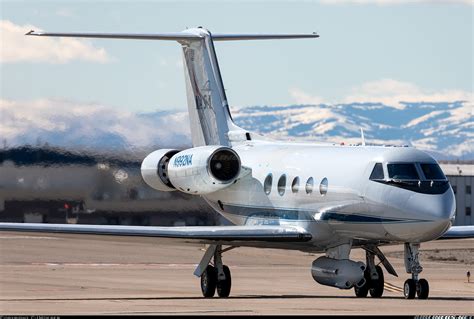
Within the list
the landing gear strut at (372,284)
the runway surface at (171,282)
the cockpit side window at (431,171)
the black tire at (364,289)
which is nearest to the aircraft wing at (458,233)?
→ the runway surface at (171,282)

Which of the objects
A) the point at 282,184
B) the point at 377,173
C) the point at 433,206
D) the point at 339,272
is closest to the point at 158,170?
the point at 282,184

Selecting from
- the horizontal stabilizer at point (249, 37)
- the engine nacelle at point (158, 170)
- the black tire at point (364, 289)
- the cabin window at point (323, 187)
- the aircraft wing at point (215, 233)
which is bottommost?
the black tire at point (364, 289)

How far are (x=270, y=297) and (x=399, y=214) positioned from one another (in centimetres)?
379

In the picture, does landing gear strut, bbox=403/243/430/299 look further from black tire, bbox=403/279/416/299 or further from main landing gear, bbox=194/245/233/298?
main landing gear, bbox=194/245/233/298

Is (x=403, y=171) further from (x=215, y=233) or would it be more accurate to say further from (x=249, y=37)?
(x=249, y=37)

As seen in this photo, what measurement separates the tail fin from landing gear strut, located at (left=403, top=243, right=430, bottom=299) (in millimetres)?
8310

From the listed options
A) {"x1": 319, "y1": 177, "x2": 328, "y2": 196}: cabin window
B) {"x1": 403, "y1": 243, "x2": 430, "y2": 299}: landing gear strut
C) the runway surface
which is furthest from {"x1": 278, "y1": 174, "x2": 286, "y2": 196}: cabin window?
{"x1": 403, "y1": 243, "x2": 430, "y2": 299}: landing gear strut

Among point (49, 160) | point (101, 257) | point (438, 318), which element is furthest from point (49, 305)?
point (101, 257)

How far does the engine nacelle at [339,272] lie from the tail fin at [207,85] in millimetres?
7093

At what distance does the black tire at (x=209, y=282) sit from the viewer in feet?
110

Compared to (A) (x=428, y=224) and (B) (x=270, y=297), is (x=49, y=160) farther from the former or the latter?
(A) (x=428, y=224)

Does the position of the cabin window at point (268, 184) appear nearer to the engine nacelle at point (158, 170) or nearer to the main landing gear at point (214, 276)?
the main landing gear at point (214, 276)

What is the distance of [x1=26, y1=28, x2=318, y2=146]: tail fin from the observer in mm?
38500

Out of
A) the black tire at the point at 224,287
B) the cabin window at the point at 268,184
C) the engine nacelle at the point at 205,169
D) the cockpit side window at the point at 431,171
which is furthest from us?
the cabin window at the point at 268,184
